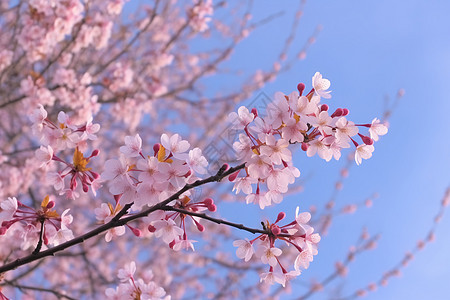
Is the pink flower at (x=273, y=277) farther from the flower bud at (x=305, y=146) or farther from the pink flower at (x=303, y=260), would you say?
the flower bud at (x=305, y=146)

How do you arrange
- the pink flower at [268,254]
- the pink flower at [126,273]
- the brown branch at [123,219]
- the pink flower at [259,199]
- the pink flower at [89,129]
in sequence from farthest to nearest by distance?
the pink flower at [126,273] → the pink flower at [89,129] → the pink flower at [259,199] → the pink flower at [268,254] → the brown branch at [123,219]

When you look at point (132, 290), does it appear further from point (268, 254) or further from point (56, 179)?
point (268, 254)

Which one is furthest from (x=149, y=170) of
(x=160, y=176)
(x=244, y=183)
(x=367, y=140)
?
(x=367, y=140)

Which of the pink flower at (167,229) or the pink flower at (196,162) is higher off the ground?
the pink flower at (196,162)

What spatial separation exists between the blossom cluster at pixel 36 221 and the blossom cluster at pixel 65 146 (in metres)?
0.11

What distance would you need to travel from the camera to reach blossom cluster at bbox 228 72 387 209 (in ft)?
5.08

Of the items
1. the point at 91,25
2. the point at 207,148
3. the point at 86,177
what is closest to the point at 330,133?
the point at 207,148

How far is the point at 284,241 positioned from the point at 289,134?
469mm

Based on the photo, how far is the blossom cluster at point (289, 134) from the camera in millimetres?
1549

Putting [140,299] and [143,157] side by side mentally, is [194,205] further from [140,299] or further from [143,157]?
[140,299]

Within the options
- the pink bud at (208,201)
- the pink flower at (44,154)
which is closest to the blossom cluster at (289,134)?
the pink bud at (208,201)

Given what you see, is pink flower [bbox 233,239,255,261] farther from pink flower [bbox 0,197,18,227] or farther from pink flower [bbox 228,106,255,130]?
pink flower [bbox 0,197,18,227]

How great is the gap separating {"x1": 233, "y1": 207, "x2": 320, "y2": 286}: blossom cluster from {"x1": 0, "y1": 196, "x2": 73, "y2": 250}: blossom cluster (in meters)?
0.82

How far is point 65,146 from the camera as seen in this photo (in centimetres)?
196
